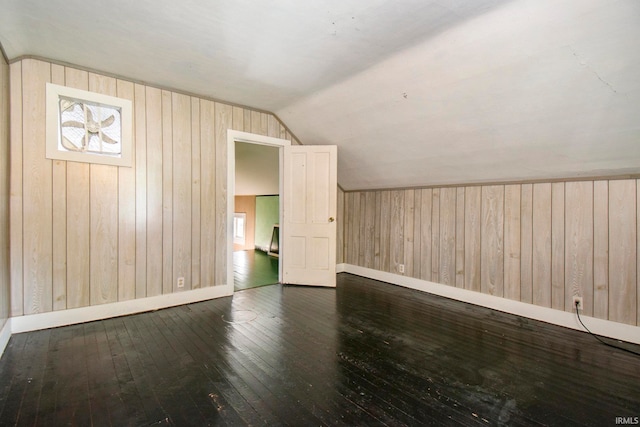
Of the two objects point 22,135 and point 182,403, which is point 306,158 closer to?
point 22,135

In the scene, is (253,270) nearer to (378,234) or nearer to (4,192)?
(378,234)

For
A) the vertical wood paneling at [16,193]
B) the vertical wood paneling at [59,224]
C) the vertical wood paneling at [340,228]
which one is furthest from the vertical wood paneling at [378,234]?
the vertical wood paneling at [16,193]

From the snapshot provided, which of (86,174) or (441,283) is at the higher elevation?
(86,174)

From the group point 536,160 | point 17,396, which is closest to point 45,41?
point 17,396

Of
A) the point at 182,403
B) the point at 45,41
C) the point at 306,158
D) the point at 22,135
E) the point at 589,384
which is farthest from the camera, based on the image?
the point at 306,158

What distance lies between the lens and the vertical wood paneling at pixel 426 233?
3.96 meters

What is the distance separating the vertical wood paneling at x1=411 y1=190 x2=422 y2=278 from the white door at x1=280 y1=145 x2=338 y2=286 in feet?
3.67

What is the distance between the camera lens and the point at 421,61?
246 centimetres

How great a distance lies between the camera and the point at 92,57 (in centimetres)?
264

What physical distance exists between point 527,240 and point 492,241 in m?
0.35

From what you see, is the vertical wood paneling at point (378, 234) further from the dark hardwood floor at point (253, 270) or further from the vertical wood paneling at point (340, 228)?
the dark hardwood floor at point (253, 270)

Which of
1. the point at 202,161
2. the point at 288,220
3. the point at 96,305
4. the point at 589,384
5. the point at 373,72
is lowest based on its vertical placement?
the point at 589,384

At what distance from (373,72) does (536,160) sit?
176cm

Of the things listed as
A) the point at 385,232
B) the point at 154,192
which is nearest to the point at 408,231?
the point at 385,232
